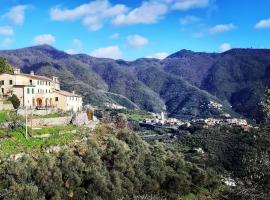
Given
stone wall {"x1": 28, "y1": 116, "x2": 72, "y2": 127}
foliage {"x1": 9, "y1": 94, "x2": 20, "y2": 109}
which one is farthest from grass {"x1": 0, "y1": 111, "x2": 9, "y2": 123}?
foliage {"x1": 9, "y1": 94, "x2": 20, "y2": 109}

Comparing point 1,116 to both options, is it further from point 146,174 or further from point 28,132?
point 146,174

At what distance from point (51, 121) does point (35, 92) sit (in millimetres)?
10674

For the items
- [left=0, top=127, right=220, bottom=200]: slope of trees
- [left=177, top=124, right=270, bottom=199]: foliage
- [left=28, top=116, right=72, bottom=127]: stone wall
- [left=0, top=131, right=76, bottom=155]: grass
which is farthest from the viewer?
[left=28, top=116, right=72, bottom=127]: stone wall

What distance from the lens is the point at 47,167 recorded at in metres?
48.9

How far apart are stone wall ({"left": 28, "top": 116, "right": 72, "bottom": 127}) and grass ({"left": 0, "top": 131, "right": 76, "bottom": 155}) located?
146 inches

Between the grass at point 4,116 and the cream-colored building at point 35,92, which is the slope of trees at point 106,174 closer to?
the grass at point 4,116

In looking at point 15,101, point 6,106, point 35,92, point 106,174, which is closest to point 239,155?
point 35,92

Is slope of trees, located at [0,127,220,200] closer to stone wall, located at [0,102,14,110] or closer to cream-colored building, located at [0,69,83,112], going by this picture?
cream-colored building, located at [0,69,83,112]

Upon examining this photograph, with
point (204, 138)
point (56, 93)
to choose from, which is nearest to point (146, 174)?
point (56, 93)

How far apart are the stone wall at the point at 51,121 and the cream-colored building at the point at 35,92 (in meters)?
4.61

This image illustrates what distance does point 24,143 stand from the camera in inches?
2152

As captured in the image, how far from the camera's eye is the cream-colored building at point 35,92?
6944 centimetres

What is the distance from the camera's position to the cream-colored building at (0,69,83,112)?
228 feet

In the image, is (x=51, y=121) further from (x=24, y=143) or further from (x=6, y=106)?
(x=24, y=143)
